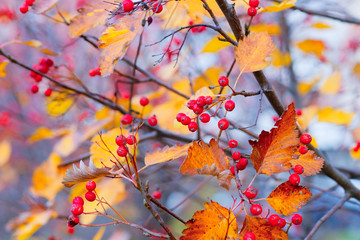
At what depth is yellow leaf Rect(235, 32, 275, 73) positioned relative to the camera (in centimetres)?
67

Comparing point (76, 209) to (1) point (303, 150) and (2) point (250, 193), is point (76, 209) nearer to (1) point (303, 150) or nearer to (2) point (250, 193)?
(2) point (250, 193)

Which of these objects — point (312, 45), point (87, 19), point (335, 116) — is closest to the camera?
point (87, 19)

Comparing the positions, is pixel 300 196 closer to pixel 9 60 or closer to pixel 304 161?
pixel 304 161

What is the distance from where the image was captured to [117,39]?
25.3 inches

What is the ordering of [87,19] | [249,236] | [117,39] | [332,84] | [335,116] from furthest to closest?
[332,84] < [335,116] < [87,19] < [117,39] < [249,236]

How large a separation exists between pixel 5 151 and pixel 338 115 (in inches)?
70.1

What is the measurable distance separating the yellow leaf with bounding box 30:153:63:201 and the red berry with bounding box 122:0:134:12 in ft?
3.09

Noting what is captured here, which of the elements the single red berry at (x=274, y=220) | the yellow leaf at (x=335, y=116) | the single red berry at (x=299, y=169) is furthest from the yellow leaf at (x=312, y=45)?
the single red berry at (x=274, y=220)

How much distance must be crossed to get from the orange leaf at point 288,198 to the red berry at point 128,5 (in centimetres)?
46

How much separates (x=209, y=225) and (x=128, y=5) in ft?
1.49

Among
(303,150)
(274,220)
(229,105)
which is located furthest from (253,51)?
(274,220)

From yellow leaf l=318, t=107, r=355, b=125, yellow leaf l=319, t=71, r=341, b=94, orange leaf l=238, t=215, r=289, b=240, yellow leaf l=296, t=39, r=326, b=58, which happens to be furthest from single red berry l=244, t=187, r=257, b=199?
yellow leaf l=319, t=71, r=341, b=94

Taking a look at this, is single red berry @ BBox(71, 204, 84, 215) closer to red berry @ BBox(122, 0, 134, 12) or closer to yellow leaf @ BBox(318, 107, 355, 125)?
red berry @ BBox(122, 0, 134, 12)

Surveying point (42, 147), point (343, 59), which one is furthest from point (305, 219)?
point (42, 147)
